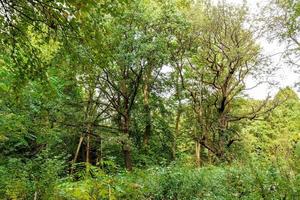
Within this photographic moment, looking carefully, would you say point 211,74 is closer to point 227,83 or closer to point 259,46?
point 227,83

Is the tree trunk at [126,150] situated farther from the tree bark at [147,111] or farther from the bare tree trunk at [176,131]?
the bare tree trunk at [176,131]

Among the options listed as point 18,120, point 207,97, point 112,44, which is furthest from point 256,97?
point 18,120

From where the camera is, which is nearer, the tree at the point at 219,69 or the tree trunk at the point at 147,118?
the tree at the point at 219,69

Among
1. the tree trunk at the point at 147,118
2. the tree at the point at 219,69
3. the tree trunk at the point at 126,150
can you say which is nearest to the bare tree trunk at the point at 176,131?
the tree at the point at 219,69

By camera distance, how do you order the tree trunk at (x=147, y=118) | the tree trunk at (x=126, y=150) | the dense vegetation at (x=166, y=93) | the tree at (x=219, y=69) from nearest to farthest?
1. the dense vegetation at (x=166, y=93)
2. the tree trunk at (x=126, y=150)
3. the tree at (x=219, y=69)
4. the tree trunk at (x=147, y=118)

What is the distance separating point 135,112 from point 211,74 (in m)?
4.85

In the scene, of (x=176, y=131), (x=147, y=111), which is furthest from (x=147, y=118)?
(x=176, y=131)

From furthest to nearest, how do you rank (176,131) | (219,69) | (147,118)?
(176,131), (219,69), (147,118)

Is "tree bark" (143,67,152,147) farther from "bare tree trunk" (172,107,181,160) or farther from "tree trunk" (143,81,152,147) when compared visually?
"bare tree trunk" (172,107,181,160)

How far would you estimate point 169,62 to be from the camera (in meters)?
17.7

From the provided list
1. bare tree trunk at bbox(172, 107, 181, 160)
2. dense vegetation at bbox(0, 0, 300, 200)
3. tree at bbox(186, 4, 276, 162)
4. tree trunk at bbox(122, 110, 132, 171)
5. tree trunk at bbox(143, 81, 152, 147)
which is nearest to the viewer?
dense vegetation at bbox(0, 0, 300, 200)

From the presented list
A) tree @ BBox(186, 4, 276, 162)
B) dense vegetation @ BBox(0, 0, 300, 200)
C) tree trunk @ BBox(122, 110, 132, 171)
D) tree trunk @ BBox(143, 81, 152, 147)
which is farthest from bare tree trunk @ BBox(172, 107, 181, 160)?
tree trunk @ BBox(122, 110, 132, 171)

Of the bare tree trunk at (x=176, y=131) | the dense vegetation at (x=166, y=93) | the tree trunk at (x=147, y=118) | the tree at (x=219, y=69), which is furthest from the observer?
the bare tree trunk at (x=176, y=131)

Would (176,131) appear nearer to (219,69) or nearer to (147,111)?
(147,111)
